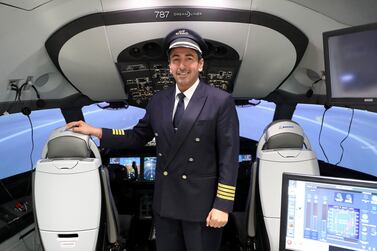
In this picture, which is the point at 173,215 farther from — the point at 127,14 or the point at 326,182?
the point at 127,14

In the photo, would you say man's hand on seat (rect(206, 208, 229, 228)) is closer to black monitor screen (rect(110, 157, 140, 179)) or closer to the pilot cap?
the pilot cap

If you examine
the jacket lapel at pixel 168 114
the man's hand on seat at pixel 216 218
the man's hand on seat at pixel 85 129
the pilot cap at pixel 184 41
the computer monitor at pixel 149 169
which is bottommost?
the computer monitor at pixel 149 169

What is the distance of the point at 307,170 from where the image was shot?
85.7 inches

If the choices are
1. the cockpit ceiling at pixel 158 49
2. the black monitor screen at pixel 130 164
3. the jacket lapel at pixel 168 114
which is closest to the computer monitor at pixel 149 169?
the black monitor screen at pixel 130 164

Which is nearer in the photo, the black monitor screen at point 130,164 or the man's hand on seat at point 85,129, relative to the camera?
the man's hand on seat at point 85,129

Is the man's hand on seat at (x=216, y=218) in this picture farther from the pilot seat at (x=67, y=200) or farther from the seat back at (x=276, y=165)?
the pilot seat at (x=67, y=200)

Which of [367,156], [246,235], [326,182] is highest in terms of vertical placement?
[326,182]

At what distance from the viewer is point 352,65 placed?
1.88 m

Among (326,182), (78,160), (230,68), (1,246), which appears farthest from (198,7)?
(1,246)

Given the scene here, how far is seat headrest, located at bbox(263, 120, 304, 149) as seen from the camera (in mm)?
2254

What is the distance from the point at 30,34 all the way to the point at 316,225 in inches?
79.6

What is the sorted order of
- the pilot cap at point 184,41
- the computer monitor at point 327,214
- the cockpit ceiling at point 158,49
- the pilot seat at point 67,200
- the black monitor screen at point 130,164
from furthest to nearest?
the black monitor screen at point 130,164, the cockpit ceiling at point 158,49, the pilot seat at point 67,200, the pilot cap at point 184,41, the computer monitor at point 327,214

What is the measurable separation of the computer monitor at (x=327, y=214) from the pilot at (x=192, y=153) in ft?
1.93

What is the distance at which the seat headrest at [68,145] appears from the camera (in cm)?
211
